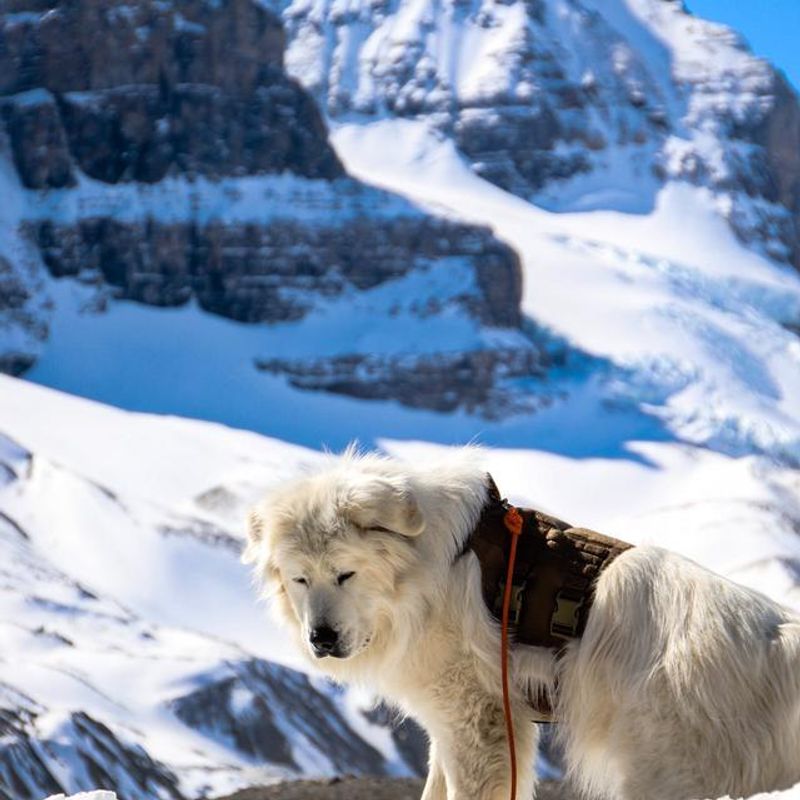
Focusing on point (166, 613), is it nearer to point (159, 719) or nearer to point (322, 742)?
point (322, 742)

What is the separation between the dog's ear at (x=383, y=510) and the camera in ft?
19.5

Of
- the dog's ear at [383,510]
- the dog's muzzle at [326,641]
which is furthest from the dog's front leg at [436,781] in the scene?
the dog's ear at [383,510]

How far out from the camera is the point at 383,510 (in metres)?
5.96

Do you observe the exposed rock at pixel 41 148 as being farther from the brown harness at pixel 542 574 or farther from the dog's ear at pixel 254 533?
the brown harness at pixel 542 574

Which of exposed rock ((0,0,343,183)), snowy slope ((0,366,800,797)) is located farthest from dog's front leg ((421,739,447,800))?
exposed rock ((0,0,343,183))

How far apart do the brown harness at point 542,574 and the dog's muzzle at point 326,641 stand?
0.64 metres

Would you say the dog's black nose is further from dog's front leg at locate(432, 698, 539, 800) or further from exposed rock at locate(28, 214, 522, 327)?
exposed rock at locate(28, 214, 522, 327)

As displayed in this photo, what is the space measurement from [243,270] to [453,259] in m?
17.7

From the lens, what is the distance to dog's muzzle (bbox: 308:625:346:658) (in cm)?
590

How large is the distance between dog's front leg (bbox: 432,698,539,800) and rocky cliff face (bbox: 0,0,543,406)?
4373 inches

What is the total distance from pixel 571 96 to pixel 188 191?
225ft

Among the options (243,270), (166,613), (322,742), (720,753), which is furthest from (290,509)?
(243,270)

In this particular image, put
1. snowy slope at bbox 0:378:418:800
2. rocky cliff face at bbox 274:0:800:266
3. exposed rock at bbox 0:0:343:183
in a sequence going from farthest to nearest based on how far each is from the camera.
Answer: rocky cliff face at bbox 274:0:800:266
exposed rock at bbox 0:0:343:183
snowy slope at bbox 0:378:418:800

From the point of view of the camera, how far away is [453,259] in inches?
4963
